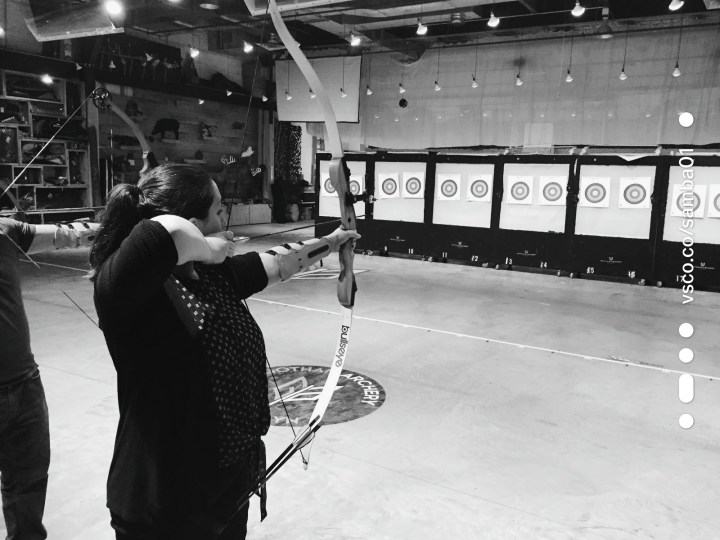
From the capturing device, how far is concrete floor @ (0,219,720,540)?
75.0 inches

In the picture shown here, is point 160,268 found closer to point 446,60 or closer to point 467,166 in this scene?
point 467,166

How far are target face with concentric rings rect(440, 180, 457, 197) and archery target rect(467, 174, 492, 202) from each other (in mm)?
224

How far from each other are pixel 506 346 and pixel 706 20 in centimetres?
594

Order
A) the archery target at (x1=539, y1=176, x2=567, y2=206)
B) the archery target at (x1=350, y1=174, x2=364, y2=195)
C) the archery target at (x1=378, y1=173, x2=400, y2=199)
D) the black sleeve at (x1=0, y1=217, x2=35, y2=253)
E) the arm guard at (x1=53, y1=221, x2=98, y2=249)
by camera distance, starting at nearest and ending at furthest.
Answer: the black sleeve at (x1=0, y1=217, x2=35, y2=253) → the arm guard at (x1=53, y1=221, x2=98, y2=249) → the archery target at (x1=539, y1=176, x2=567, y2=206) → the archery target at (x1=378, y1=173, x2=400, y2=199) → the archery target at (x1=350, y1=174, x2=364, y2=195)

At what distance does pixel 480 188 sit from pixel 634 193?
1925mm

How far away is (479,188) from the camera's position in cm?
782

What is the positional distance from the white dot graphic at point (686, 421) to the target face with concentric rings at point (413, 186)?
5803 millimetres

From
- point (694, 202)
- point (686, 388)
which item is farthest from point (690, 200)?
point (686, 388)

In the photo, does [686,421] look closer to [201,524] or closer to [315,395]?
[315,395]

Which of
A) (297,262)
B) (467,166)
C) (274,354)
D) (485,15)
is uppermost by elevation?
(485,15)

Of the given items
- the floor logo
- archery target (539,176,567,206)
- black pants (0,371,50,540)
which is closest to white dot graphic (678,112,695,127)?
archery target (539,176,567,206)

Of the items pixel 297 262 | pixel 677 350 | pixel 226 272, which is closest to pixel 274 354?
pixel 297 262

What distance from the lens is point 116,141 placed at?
952 cm

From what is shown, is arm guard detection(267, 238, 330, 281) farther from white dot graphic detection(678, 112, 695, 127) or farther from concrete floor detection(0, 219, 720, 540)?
white dot graphic detection(678, 112, 695, 127)
